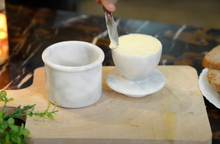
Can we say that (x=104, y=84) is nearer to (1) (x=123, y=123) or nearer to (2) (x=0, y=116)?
(1) (x=123, y=123)

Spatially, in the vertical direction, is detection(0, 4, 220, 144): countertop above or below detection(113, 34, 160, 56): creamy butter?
below

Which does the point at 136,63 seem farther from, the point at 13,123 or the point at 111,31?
the point at 13,123

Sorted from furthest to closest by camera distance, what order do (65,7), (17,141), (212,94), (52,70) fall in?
(65,7) < (212,94) < (52,70) < (17,141)

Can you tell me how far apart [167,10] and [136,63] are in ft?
4.28

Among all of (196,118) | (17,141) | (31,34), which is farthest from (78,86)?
(31,34)

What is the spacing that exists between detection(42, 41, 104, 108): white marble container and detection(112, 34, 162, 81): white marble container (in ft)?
0.17

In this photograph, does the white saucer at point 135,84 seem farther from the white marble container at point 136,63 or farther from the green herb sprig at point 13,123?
the green herb sprig at point 13,123

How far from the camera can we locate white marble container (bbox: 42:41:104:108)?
78cm

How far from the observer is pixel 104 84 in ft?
3.11

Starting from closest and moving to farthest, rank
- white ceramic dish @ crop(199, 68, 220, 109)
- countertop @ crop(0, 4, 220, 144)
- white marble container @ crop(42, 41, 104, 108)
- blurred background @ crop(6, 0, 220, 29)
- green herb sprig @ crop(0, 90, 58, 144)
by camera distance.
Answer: green herb sprig @ crop(0, 90, 58, 144)
white marble container @ crop(42, 41, 104, 108)
white ceramic dish @ crop(199, 68, 220, 109)
countertop @ crop(0, 4, 220, 144)
blurred background @ crop(6, 0, 220, 29)

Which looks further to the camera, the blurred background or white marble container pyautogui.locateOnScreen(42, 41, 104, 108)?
the blurred background

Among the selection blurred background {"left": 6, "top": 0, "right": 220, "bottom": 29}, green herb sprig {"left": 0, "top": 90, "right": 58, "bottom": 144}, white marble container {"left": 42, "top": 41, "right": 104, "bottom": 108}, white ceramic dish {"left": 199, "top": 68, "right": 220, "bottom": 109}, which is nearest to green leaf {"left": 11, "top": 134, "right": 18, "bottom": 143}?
green herb sprig {"left": 0, "top": 90, "right": 58, "bottom": 144}

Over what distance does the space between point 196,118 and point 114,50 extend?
281 millimetres

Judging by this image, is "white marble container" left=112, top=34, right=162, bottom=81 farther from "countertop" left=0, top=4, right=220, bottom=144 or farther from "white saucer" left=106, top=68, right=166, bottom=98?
"countertop" left=0, top=4, right=220, bottom=144
